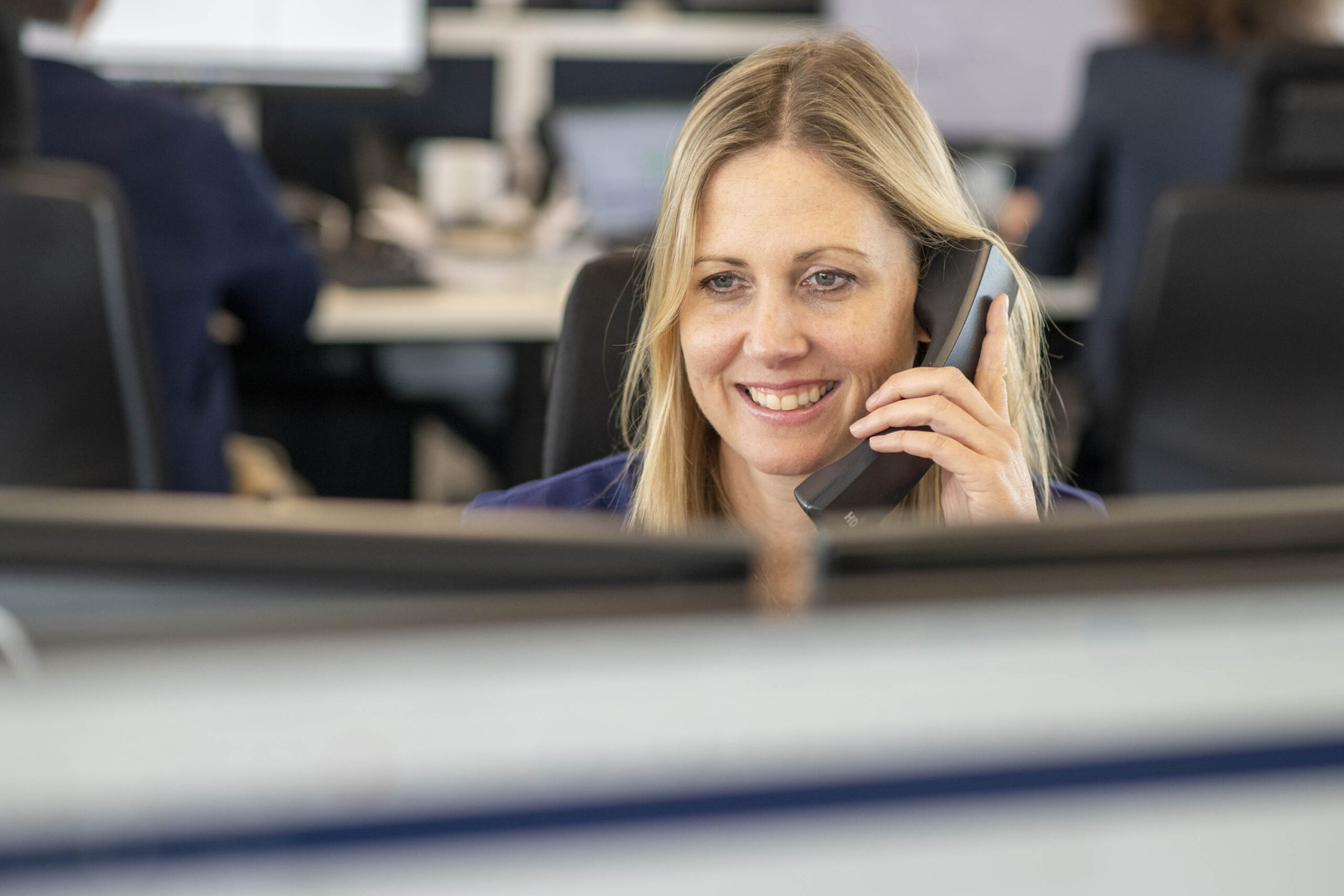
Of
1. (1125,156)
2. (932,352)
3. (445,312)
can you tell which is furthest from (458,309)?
(932,352)

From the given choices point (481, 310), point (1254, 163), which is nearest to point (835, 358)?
point (1254, 163)

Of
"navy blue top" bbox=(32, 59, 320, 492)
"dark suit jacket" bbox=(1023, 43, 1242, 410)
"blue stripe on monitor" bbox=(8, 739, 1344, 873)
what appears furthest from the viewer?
"dark suit jacket" bbox=(1023, 43, 1242, 410)

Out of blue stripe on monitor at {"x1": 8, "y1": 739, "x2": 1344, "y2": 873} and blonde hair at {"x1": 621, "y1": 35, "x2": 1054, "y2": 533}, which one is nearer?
blue stripe on monitor at {"x1": 8, "y1": 739, "x2": 1344, "y2": 873}

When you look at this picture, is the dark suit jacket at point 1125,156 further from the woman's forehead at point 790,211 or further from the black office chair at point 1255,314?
the woman's forehead at point 790,211

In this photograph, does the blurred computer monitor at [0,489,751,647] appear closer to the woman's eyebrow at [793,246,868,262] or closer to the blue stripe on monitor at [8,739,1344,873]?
the blue stripe on monitor at [8,739,1344,873]

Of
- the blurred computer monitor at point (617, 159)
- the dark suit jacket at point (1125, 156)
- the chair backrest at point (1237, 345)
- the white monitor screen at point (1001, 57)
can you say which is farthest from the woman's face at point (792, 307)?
the white monitor screen at point (1001, 57)

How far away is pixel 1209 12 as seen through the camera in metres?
1.84

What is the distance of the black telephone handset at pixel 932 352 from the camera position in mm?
866

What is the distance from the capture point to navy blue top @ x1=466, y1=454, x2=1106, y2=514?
100 cm

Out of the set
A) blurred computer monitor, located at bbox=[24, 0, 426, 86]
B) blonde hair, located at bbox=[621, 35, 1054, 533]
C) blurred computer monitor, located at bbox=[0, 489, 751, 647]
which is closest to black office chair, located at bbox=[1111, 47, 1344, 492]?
blonde hair, located at bbox=[621, 35, 1054, 533]

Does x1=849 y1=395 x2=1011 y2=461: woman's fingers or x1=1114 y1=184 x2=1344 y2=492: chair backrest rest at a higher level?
x1=1114 y1=184 x2=1344 y2=492: chair backrest

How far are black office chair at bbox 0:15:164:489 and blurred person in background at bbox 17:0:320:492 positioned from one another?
10cm

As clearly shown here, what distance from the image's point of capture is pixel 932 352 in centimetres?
88

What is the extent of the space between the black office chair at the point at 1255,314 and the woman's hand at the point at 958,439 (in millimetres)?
729
